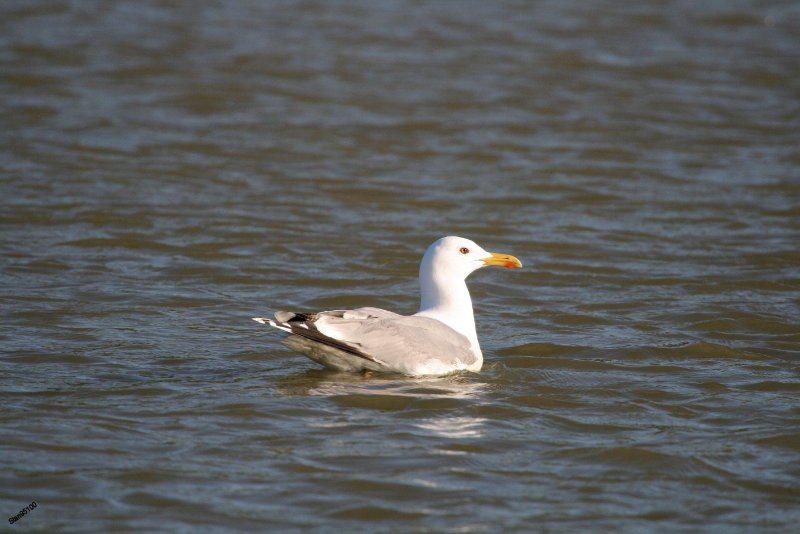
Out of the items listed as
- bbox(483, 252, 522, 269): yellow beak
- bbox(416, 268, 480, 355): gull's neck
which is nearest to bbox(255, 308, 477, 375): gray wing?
bbox(416, 268, 480, 355): gull's neck

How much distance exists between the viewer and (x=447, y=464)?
6211 mm

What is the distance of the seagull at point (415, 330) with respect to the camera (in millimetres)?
7270

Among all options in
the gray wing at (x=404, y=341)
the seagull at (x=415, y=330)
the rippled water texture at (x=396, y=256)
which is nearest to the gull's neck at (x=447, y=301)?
the seagull at (x=415, y=330)

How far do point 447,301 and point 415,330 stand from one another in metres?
0.58

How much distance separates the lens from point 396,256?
1142 cm

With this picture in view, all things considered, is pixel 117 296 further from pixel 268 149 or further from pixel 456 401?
pixel 268 149

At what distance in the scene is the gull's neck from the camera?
8102 mm

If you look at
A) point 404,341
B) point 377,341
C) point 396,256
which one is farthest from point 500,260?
point 396,256

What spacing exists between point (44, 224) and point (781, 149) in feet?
30.5

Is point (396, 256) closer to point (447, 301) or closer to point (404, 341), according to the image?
point (447, 301)

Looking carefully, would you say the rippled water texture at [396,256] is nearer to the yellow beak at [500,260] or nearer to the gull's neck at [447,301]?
the gull's neck at [447,301]

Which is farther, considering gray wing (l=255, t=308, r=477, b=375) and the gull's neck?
the gull's neck

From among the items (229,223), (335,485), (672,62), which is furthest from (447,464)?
(672,62)

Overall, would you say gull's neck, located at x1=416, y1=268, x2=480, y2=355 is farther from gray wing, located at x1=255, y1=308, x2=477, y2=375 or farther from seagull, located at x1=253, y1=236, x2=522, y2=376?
gray wing, located at x1=255, y1=308, x2=477, y2=375
